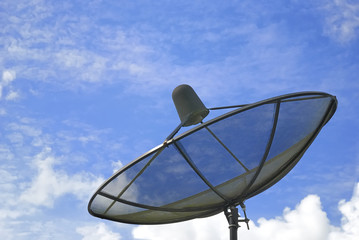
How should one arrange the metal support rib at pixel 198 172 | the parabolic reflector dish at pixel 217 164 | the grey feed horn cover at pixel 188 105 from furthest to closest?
the grey feed horn cover at pixel 188 105, the metal support rib at pixel 198 172, the parabolic reflector dish at pixel 217 164

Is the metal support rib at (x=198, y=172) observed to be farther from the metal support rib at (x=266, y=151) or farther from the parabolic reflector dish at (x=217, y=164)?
the metal support rib at (x=266, y=151)

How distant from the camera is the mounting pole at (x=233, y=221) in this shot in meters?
9.02

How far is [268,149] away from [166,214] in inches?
113

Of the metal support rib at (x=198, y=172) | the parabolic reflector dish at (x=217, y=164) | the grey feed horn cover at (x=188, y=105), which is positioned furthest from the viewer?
the grey feed horn cover at (x=188, y=105)

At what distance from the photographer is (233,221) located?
30.2ft

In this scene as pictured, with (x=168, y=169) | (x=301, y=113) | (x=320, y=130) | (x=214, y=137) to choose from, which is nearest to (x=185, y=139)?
(x=214, y=137)

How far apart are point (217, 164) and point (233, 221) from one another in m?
1.12

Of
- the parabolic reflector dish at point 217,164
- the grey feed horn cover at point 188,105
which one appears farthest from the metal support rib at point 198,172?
the grey feed horn cover at point 188,105

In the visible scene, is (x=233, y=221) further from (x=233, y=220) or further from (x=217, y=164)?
(x=217, y=164)

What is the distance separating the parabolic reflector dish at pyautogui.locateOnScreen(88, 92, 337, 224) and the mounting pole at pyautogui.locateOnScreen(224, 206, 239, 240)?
218 millimetres

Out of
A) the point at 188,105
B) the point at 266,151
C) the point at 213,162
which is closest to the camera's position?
the point at 266,151

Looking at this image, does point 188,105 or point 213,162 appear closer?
point 213,162

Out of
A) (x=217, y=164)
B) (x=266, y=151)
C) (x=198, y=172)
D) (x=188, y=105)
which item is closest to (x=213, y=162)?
(x=217, y=164)

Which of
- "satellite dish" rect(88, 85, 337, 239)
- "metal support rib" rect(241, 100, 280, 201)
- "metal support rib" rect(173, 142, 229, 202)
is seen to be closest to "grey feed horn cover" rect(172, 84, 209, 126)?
"satellite dish" rect(88, 85, 337, 239)
